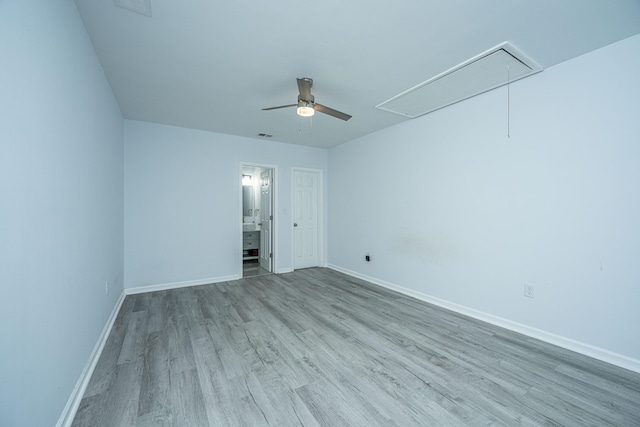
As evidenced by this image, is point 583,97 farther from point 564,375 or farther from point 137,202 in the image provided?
point 137,202

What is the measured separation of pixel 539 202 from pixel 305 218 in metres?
3.93

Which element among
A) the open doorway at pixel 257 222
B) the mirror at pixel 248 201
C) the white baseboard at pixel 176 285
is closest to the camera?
the white baseboard at pixel 176 285

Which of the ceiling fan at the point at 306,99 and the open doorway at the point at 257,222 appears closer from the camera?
the ceiling fan at the point at 306,99

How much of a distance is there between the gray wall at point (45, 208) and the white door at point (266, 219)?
122 inches

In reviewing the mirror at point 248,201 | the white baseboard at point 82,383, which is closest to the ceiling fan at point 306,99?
the white baseboard at point 82,383

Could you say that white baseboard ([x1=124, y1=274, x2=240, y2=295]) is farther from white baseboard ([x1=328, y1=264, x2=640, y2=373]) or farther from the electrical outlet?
the electrical outlet

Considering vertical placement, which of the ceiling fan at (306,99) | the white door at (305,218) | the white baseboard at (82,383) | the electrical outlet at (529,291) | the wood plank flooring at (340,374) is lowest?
the wood plank flooring at (340,374)

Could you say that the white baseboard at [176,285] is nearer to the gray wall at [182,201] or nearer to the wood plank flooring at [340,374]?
the gray wall at [182,201]

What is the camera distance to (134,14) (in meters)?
1.76

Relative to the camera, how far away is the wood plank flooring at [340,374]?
1.58 meters

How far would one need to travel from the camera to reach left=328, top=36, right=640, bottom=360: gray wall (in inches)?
81.1

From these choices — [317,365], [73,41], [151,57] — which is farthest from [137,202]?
[317,365]

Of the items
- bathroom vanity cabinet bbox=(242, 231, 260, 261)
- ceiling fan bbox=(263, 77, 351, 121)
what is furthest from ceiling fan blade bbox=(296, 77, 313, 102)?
bathroom vanity cabinet bbox=(242, 231, 260, 261)

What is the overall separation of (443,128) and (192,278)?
452 cm
